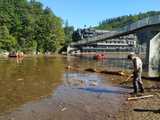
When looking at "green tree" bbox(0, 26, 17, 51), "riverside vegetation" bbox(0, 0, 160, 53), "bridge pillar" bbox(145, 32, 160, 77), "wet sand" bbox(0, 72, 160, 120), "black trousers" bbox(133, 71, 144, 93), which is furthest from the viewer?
"riverside vegetation" bbox(0, 0, 160, 53)

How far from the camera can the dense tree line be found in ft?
420

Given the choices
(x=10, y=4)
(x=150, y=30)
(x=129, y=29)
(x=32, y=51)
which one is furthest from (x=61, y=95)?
(x=10, y=4)

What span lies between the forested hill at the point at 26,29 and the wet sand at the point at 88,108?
331 feet

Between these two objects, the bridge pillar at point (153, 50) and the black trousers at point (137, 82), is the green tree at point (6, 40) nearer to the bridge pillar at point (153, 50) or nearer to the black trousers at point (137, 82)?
the bridge pillar at point (153, 50)

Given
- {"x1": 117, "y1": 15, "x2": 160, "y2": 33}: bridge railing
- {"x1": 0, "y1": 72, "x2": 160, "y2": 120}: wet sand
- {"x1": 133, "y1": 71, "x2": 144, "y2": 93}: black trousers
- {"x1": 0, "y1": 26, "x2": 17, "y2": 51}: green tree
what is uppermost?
{"x1": 117, "y1": 15, "x2": 160, "y2": 33}: bridge railing

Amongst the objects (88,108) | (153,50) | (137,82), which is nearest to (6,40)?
(153,50)

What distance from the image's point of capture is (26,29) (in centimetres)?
14000

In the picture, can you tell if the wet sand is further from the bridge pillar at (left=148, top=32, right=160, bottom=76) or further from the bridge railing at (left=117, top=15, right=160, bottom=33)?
the bridge pillar at (left=148, top=32, right=160, bottom=76)

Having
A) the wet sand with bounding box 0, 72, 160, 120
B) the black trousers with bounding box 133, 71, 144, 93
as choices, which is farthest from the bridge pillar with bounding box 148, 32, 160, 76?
the wet sand with bounding box 0, 72, 160, 120

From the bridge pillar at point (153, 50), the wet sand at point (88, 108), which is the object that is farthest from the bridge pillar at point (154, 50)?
the wet sand at point (88, 108)

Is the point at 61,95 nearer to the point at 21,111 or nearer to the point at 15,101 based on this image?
the point at 15,101

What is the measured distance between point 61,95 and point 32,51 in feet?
391

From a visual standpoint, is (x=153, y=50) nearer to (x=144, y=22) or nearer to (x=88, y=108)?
(x=144, y=22)

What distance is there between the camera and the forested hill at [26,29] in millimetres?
127956
